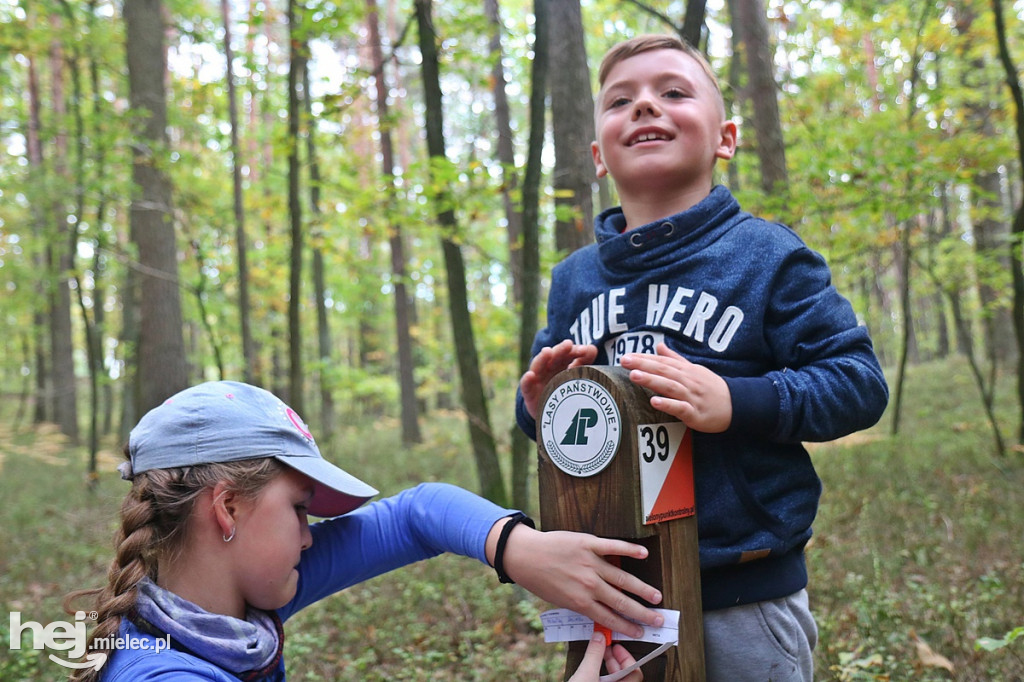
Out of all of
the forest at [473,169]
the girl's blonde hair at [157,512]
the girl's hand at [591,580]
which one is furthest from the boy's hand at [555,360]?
the forest at [473,169]

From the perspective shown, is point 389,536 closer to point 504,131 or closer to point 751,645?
point 751,645

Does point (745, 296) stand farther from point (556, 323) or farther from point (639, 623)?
point (639, 623)

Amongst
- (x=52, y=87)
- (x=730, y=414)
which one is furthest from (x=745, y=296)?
(x=52, y=87)

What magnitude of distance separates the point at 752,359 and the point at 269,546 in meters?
1.13

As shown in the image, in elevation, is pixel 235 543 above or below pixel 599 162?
below

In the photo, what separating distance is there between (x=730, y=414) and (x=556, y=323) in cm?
62

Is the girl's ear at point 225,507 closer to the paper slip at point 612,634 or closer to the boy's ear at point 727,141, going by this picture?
the paper slip at point 612,634

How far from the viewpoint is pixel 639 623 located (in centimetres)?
124

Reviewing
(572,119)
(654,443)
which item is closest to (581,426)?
(654,443)

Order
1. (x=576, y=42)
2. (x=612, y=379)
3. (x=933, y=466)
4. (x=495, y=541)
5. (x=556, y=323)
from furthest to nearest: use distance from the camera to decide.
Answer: (x=933, y=466), (x=576, y=42), (x=556, y=323), (x=495, y=541), (x=612, y=379)

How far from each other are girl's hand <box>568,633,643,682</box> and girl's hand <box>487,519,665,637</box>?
0.04 m

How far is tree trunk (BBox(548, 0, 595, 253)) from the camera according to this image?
5.18m

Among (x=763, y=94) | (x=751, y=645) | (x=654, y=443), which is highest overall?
(x=763, y=94)

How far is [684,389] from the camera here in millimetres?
1241
